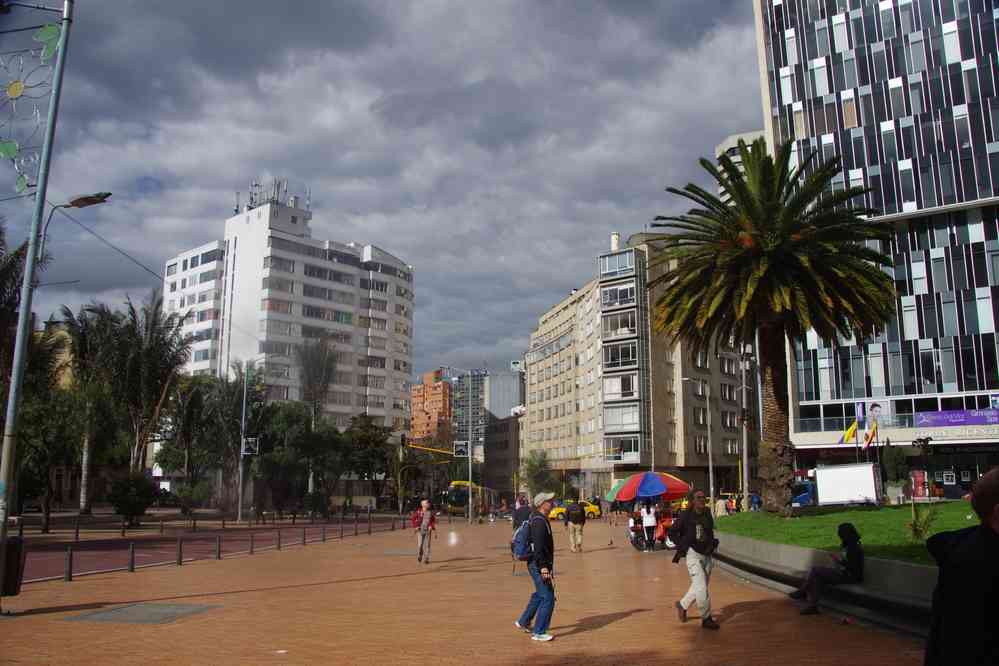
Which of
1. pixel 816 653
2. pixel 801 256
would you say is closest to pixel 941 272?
pixel 801 256

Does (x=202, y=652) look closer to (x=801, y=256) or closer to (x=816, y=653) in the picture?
(x=816, y=653)

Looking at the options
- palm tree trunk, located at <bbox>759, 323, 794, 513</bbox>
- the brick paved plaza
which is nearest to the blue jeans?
the brick paved plaza

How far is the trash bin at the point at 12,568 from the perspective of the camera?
11.7m

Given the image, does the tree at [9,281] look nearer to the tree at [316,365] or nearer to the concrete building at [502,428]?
the tree at [316,365]

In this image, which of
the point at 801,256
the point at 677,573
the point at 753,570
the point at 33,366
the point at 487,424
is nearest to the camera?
the point at 753,570

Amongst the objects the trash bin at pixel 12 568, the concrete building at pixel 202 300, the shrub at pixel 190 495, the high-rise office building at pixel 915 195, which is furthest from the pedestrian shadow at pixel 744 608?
the concrete building at pixel 202 300

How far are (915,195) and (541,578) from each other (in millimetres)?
55675

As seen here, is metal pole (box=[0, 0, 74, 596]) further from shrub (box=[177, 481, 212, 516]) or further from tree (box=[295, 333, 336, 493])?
tree (box=[295, 333, 336, 493])

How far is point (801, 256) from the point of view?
75.3 feet

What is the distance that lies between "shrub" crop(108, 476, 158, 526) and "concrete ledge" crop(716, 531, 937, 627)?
30046 mm

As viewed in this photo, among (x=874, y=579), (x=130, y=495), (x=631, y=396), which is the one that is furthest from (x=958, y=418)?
(x=874, y=579)

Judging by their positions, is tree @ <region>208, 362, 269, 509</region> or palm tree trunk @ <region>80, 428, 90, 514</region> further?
tree @ <region>208, 362, 269, 509</region>

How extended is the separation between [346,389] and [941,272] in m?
67.8

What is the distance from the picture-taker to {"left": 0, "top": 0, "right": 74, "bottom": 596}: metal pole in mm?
12172
